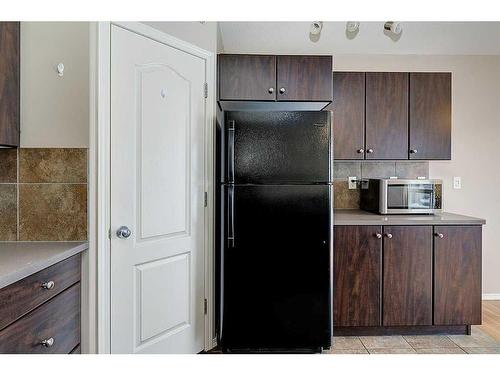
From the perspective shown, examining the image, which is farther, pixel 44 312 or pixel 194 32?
pixel 194 32

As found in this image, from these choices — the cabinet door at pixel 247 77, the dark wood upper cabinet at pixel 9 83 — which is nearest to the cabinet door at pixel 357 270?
the cabinet door at pixel 247 77

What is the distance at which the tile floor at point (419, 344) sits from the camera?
222 cm

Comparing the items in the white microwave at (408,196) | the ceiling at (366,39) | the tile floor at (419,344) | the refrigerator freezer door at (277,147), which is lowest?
the tile floor at (419,344)

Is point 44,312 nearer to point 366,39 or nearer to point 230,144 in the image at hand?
point 230,144

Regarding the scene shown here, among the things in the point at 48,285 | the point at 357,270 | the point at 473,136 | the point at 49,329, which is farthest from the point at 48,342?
the point at 473,136

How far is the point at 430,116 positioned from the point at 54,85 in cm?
255

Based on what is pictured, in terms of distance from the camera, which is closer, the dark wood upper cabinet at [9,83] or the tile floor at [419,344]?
the dark wood upper cabinet at [9,83]

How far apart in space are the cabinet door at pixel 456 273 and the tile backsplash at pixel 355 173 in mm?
791

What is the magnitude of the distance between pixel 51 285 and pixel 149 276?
64 cm

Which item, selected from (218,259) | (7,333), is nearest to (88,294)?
(7,333)

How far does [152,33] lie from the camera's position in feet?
5.93

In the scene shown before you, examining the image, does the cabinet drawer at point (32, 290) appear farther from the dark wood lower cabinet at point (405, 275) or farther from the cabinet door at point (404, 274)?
the cabinet door at point (404, 274)

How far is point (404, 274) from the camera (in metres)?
2.37

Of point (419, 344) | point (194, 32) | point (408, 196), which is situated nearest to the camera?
point (194, 32)
